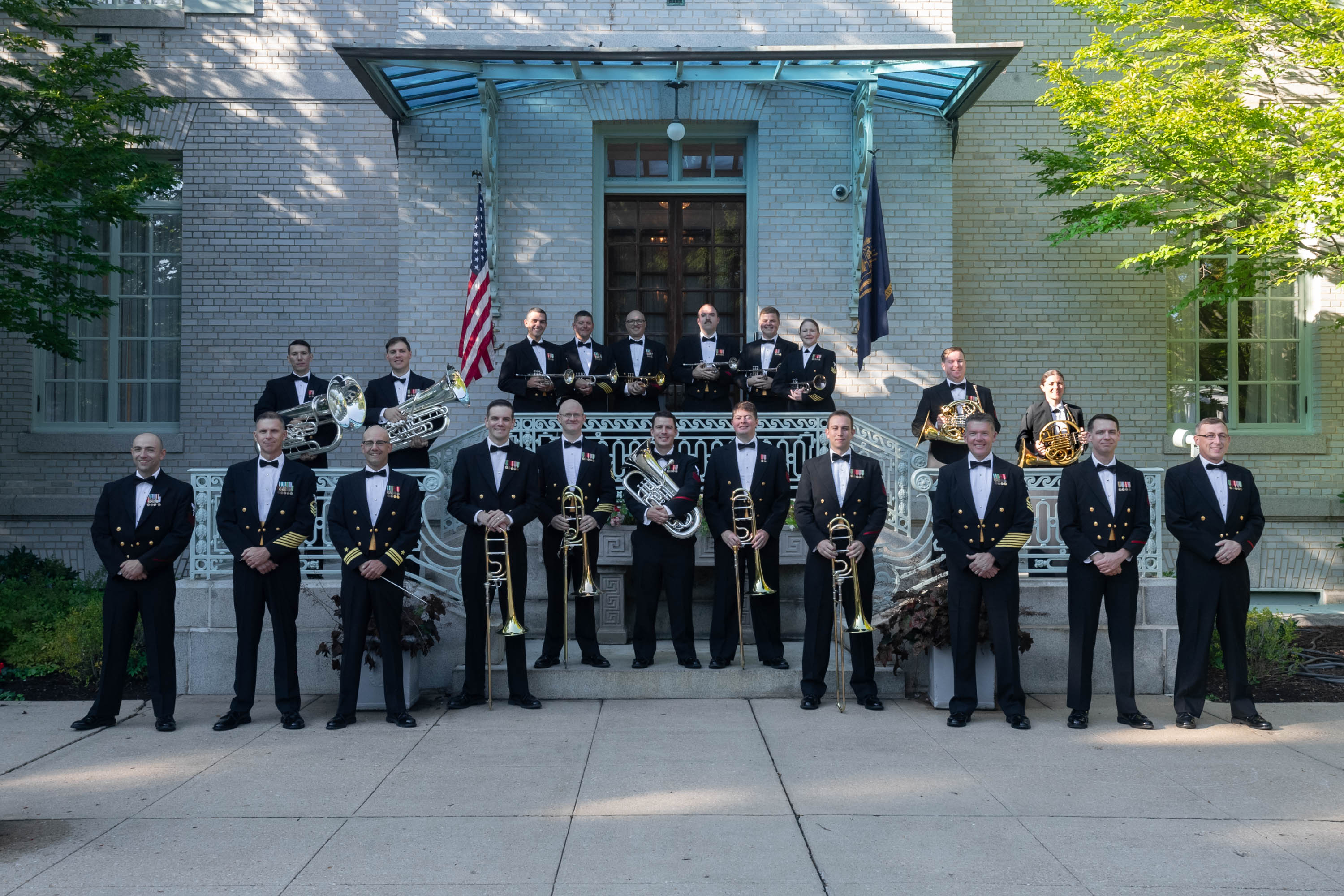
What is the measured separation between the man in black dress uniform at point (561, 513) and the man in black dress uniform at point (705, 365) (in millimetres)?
1869

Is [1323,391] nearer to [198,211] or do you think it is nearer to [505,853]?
[505,853]

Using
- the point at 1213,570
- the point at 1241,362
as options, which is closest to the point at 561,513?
the point at 1213,570

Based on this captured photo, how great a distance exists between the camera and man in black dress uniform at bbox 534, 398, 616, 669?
8.68m

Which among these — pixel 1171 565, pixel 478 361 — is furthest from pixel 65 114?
pixel 1171 565

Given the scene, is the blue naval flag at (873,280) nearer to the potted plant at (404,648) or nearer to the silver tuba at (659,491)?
the silver tuba at (659,491)

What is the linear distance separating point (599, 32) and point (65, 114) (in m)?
6.43

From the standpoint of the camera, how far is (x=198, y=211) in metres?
13.3

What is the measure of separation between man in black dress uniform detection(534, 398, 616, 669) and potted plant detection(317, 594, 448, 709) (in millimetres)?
907

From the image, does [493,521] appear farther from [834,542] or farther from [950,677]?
[950,677]

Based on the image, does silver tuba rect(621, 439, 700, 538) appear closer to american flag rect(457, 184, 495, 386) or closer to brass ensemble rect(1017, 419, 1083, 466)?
american flag rect(457, 184, 495, 386)

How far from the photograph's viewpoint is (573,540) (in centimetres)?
847

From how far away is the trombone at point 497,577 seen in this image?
805 cm

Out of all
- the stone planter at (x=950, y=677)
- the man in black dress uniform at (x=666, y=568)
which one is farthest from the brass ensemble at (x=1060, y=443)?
the man in black dress uniform at (x=666, y=568)

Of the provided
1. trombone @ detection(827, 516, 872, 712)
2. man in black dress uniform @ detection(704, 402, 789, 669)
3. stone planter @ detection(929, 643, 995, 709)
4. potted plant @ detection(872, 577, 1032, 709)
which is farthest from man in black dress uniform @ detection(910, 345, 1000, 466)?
stone planter @ detection(929, 643, 995, 709)
